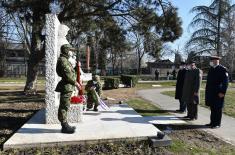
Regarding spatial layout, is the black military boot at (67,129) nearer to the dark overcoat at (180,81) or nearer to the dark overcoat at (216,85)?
the dark overcoat at (216,85)

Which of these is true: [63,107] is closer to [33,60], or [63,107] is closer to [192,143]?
[192,143]

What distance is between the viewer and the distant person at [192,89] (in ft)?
32.6

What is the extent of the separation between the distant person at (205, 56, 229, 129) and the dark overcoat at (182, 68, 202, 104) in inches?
29.2

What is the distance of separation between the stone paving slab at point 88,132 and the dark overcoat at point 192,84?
194cm

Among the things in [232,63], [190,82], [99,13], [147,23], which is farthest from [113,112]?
[232,63]

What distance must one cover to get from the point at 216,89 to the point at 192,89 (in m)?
1.25

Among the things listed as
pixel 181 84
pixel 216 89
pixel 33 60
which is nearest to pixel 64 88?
pixel 216 89

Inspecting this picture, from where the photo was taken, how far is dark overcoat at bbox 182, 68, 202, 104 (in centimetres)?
998

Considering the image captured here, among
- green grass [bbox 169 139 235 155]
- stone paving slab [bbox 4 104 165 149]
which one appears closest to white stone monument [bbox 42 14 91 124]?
stone paving slab [bbox 4 104 165 149]

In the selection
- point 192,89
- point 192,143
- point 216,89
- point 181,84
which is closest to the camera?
point 192,143

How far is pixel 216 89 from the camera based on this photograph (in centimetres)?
900

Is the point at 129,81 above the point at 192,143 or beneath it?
above

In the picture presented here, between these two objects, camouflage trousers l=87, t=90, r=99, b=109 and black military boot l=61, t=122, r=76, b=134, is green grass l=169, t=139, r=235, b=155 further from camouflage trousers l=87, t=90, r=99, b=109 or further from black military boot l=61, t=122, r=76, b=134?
camouflage trousers l=87, t=90, r=99, b=109

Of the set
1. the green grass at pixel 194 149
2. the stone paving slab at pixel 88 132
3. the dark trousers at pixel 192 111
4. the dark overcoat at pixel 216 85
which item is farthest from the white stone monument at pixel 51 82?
the dark trousers at pixel 192 111
